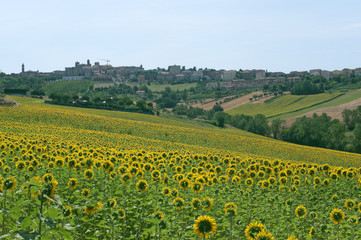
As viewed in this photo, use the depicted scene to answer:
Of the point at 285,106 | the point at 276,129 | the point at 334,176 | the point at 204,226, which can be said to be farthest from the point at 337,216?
the point at 285,106

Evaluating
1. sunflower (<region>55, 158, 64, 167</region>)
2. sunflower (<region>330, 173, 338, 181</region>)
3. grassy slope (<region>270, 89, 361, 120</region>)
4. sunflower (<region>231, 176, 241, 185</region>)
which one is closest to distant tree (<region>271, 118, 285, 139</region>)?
grassy slope (<region>270, 89, 361, 120</region>)

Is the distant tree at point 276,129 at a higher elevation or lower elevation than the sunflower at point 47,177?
lower

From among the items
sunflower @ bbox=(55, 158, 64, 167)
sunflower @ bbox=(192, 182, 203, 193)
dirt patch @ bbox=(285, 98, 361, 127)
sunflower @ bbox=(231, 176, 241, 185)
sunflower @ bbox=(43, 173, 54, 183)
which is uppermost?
sunflower @ bbox=(43, 173, 54, 183)

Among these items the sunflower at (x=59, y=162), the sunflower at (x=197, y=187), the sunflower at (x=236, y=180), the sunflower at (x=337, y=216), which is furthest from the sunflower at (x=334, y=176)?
the sunflower at (x=59, y=162)

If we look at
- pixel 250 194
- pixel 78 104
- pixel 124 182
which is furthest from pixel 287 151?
pixel 78 104

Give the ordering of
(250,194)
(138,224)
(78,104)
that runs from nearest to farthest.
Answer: (138,224), (250,194), (78,104)

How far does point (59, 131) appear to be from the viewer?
113 feet

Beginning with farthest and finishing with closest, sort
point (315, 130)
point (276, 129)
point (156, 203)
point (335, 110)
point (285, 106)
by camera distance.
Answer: point (285, 106) < point (335, 110) < point (276, 129) < point (315, 130) < point (156, 203)

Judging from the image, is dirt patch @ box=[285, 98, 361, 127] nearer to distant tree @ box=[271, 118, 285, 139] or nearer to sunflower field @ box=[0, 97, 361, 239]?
distant tree @ box=[271, 118, 285, 139]

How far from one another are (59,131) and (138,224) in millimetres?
28711

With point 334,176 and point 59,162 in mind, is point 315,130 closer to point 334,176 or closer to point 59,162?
point 334,176

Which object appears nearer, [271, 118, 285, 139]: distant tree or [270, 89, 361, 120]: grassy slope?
[271, 118, 285, 139]: distant tree

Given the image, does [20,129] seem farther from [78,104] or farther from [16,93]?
[16,93]

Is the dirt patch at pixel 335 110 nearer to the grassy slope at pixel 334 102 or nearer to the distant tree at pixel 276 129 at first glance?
the grassy slope at pixel 334 102
